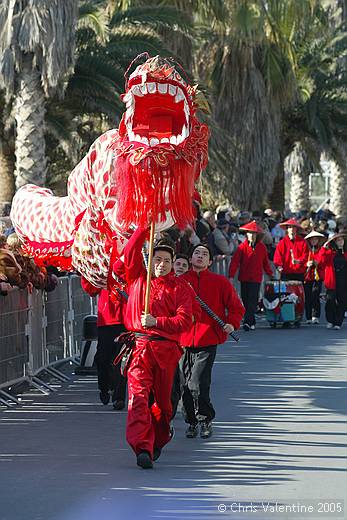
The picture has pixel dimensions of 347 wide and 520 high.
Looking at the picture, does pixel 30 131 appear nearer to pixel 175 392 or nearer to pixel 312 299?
pixel 312 299

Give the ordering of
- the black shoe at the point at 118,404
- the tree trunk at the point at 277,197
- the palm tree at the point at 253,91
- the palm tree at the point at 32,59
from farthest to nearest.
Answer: the tree trunk at the point at 277,197 < the palm tree at the point at 253,91 < the palm tree at the point at 32,59 < the black shoe at the point at 118,404

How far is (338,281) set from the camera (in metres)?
21.0

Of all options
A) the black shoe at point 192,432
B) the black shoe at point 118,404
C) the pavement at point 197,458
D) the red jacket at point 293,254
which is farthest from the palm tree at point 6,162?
the black shoe at point 192,432

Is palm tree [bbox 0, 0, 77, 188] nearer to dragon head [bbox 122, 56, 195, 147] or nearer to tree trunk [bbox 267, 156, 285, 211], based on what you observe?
dragon head [bbox 122, 56, 195, 147]

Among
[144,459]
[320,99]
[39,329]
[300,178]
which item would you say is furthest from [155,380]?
[300,178]

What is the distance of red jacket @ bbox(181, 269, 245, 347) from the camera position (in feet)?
34.6

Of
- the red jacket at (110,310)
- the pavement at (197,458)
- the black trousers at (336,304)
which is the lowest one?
the pavement at (197,458)

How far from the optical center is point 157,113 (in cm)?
1055

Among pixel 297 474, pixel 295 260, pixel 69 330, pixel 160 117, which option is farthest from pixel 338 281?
pixel 297 474

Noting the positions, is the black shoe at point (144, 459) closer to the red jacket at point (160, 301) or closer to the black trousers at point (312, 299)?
the red jacket at point (160, 301)

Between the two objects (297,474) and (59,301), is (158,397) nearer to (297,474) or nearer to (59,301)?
(297,474)

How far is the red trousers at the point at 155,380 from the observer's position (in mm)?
9109

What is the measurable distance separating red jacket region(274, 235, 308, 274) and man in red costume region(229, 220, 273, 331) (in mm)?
1265

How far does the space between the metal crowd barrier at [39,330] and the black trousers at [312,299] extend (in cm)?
631
